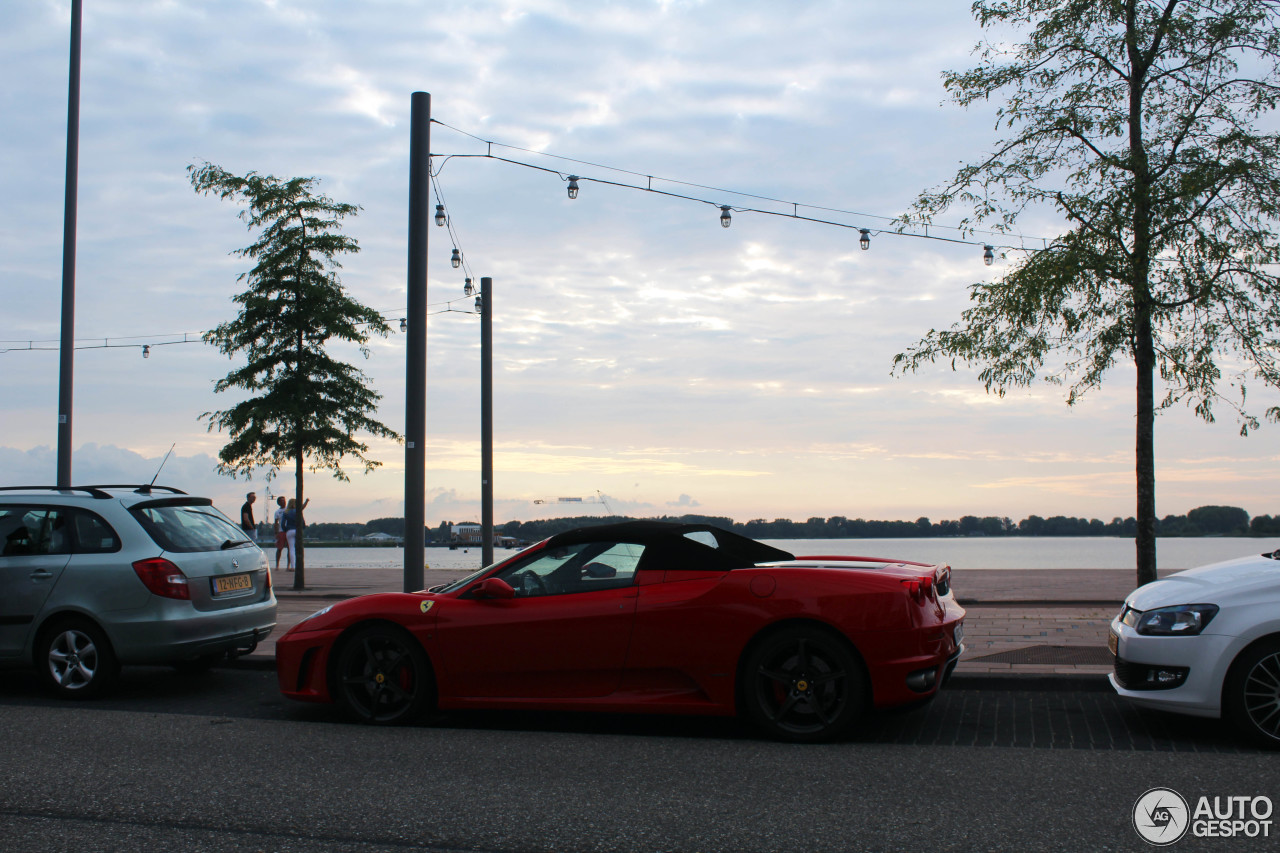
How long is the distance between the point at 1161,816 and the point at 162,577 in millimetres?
6708

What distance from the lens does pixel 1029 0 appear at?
11969mm

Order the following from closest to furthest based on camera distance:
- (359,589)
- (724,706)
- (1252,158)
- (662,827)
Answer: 1. (662,827)
2. (724,706)
3. (1252,158)
4. (359,589)

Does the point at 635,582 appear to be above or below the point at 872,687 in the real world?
above

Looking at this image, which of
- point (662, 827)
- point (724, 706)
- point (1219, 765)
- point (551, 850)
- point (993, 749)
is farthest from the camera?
point (724, 706)

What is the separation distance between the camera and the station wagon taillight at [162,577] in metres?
7.86

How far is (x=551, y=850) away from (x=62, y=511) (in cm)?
598

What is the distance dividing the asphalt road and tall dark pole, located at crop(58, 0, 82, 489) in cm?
662

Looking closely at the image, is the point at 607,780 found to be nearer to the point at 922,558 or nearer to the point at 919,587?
the point at 919,587

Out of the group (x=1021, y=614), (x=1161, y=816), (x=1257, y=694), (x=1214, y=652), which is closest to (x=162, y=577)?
(x=1161, y=816)

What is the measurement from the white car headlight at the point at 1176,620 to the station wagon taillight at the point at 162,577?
6585 millimetres

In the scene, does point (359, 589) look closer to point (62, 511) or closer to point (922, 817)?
point (62, 511)

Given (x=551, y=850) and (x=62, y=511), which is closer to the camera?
(x=551, y=850)

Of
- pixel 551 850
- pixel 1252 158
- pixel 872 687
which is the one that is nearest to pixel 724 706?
pixel 872 687

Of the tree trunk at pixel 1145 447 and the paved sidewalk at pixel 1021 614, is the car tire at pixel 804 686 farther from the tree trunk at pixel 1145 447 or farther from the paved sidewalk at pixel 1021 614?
the tree trunk at pixel 1145 447
